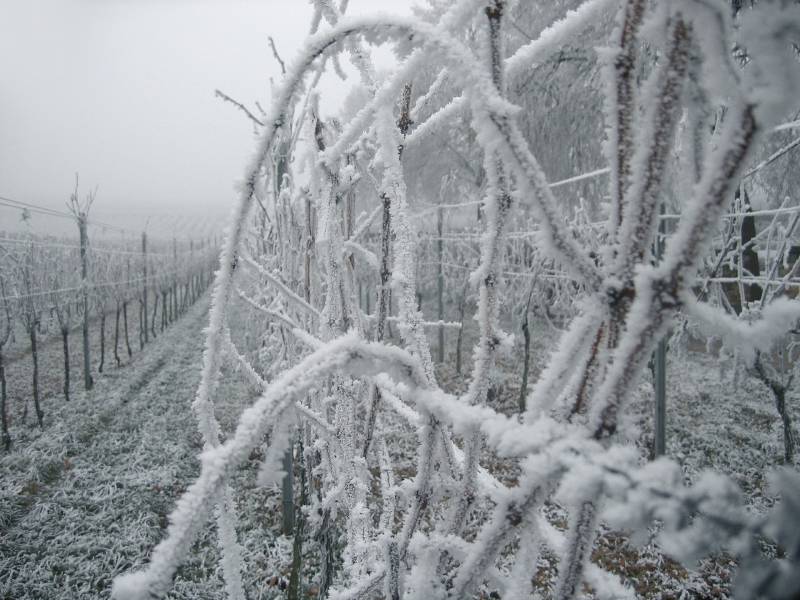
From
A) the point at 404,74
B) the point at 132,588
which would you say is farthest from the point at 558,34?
the point at 132,588

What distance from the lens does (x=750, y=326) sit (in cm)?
38

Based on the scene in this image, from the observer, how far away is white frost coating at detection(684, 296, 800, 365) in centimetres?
36

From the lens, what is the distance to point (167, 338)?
34.4 ft

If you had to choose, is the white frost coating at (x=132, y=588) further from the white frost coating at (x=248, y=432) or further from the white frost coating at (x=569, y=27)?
the white frost coating at (x=569, y=27)

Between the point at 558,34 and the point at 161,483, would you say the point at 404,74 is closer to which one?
the point at 558,34

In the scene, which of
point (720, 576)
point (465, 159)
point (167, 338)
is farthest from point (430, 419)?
point (465, 159)

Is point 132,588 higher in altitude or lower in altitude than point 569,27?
lower

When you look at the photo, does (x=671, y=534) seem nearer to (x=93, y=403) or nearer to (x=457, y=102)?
(x=457, y=102)

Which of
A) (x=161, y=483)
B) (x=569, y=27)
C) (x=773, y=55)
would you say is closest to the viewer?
(x=773, y=55)

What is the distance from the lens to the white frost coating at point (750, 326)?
0.36 metres

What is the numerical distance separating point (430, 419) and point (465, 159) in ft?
44.7

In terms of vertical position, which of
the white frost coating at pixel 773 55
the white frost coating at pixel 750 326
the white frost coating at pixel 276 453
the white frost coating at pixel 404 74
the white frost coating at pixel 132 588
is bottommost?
the white frost coating at pixel 132 588

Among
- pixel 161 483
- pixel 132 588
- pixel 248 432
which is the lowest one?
pixel 161 483

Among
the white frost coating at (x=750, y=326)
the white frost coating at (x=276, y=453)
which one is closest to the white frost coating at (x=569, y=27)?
the white frost coating at (x=750, y=326)
